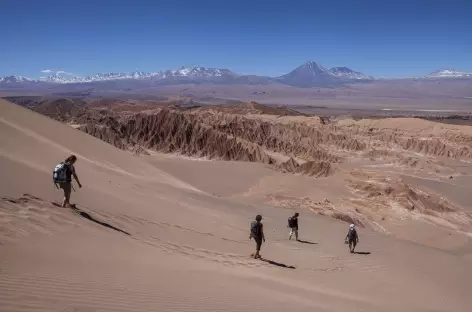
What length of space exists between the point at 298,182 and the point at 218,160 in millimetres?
18421

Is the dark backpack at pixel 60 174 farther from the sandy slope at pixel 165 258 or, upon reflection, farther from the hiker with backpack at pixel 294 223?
the hiker with backpack at pixel 294 223

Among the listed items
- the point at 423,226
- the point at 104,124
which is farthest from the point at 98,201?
the point at 104,124

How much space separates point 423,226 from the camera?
2573 cm

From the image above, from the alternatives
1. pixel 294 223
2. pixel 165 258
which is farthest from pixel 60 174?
pixel 294 223

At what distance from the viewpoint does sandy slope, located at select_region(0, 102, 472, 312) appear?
620 centimetres

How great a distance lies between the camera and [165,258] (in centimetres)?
860

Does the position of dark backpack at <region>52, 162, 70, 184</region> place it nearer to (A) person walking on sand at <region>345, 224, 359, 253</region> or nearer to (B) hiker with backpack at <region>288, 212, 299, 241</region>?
(B) hiker with backpack at <region>288, 212, 299, 241</region>

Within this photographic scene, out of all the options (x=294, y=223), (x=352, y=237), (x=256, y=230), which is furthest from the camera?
(x=294, y=223)

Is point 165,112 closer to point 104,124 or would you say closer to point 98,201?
point 104,124

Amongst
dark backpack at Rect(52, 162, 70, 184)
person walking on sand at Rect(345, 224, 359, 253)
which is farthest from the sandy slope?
dark backpack at Rect(52, 162, 70, 184)

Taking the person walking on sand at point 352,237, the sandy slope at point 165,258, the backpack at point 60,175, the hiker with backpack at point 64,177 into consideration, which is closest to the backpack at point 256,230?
the sandy slope at point 165,258

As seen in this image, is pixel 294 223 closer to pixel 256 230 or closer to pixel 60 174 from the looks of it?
pixel 256 230

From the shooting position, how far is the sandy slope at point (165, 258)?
6.20 m

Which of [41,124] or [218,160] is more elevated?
[41,124]
